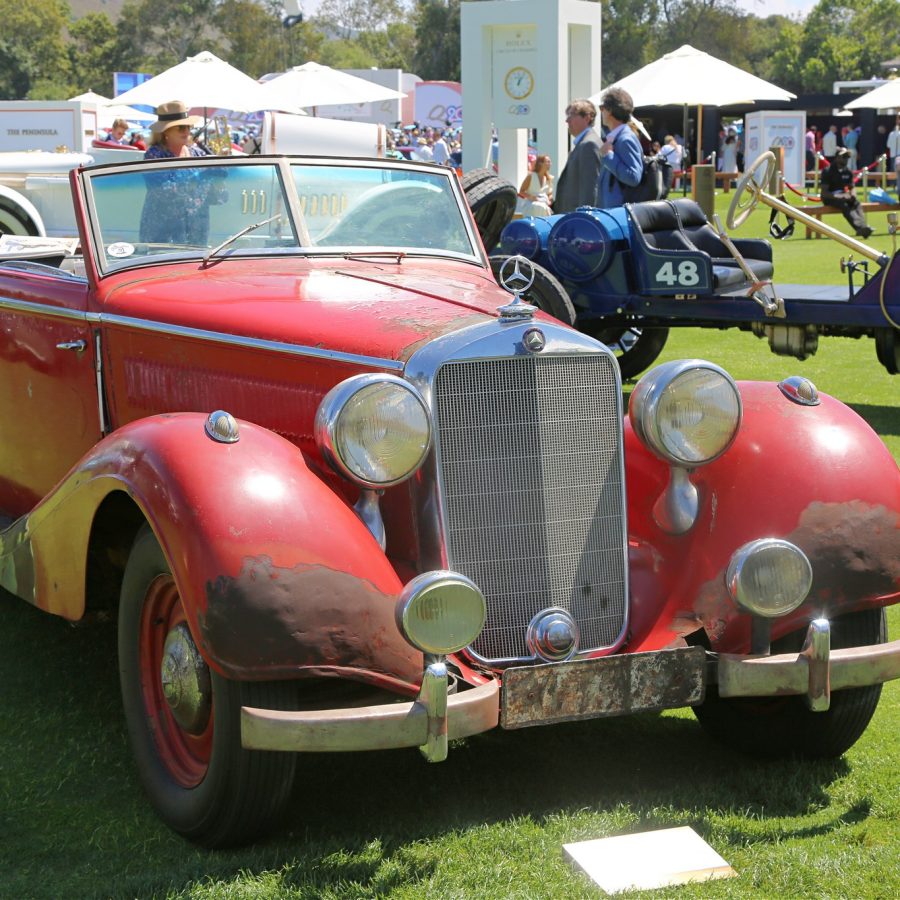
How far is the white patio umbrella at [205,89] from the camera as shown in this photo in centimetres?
1608

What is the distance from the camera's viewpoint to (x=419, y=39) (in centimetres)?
9719

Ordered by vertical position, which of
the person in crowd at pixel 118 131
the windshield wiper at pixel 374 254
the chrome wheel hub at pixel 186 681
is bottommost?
the chrome wheel hub at pixel 186 681

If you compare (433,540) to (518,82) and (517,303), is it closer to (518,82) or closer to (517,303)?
(517,303)

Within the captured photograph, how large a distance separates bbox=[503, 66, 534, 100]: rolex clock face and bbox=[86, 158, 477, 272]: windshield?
1562 centimetres

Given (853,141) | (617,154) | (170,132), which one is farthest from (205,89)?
(853,141)

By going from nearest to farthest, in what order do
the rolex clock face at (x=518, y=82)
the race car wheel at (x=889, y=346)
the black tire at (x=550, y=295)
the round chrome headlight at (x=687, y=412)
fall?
the round chrome headlight at (x=687, y=412), the black tire at (x=550, y=295), the race car wheel at (x=889, y=346), the rolex clock face at (x=518, y=82)

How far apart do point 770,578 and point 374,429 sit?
1.08m

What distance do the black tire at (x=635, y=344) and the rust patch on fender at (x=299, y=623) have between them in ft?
22.7

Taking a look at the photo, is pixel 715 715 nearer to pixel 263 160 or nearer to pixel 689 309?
pixel 263 160

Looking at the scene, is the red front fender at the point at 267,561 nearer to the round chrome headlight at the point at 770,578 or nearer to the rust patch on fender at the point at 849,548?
the round chrome headlight at the point at 770,578

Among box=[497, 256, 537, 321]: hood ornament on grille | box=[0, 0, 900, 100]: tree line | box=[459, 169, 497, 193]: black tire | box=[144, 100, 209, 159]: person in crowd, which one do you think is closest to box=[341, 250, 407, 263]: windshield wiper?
box=[497, 256, 537, 321]: hood ornament on grille

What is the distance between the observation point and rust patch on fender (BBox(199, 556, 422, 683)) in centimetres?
298

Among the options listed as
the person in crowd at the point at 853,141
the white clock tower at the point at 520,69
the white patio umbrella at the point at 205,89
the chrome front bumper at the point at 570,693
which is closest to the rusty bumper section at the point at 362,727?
the chrome front bumper at the point at 570,693

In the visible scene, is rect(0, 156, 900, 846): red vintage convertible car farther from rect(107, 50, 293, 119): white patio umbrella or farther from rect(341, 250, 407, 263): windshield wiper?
rect(107, 50, 293, 119): white patio umbrella
